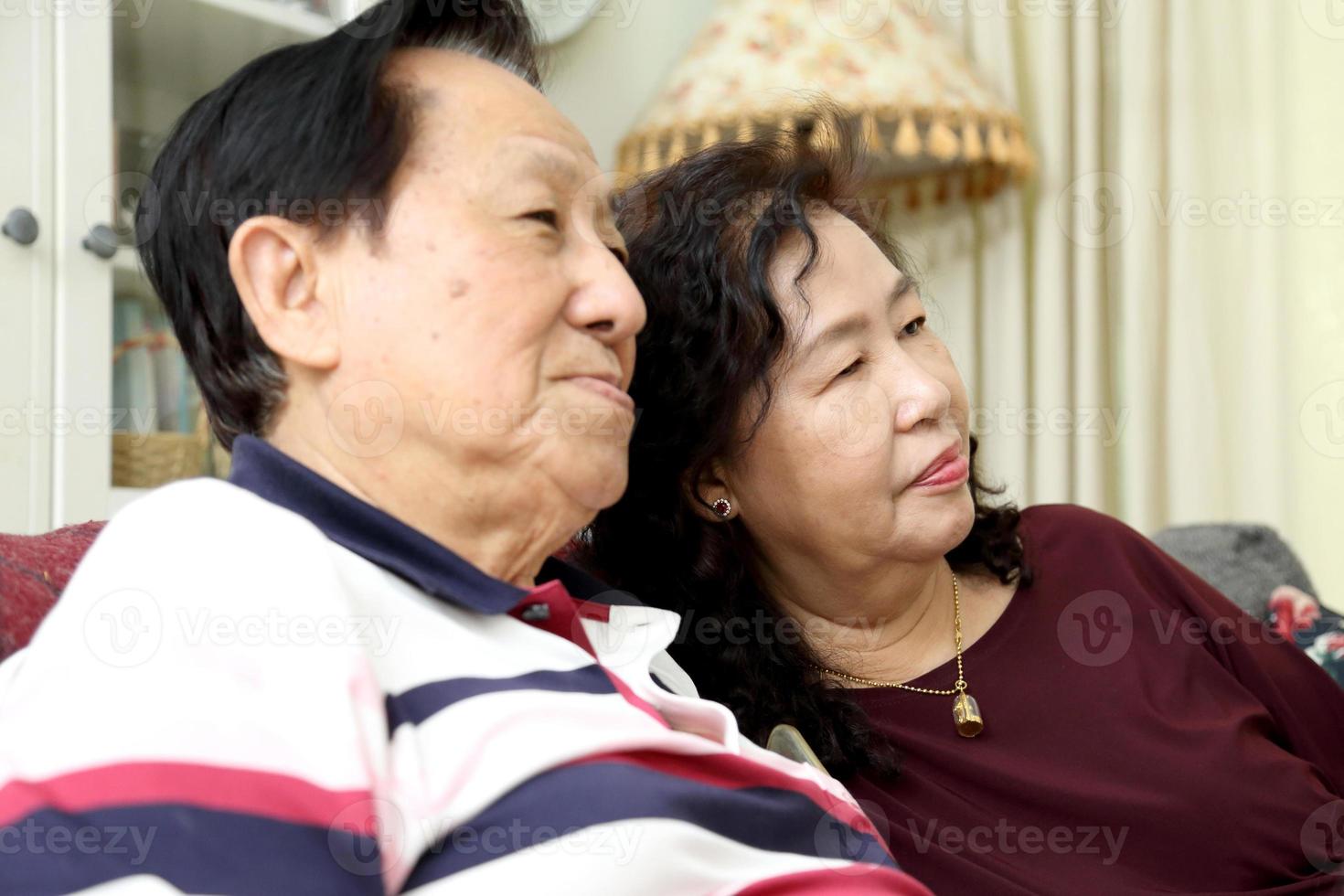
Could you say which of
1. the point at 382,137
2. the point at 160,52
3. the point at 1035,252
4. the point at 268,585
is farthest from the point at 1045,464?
the point at 268,585

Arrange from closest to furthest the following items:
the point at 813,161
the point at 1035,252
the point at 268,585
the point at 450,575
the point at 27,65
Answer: the point at 268,585, the point at 450,575, the point at 813,161, the point at 27,65, the point at 1035,252

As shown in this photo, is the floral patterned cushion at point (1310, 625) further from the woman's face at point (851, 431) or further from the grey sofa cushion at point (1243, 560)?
the woman's face at point (851, 431)

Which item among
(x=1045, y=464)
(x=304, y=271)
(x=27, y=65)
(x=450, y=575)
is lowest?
(x=1045, y=464)

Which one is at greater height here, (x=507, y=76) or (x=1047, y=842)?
(x=507, y=76)

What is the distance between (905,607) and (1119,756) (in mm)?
256

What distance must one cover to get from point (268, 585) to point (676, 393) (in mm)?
638

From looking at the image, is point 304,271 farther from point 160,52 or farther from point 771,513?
point 160,52

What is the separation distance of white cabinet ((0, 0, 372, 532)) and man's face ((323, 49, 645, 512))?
3.94ft

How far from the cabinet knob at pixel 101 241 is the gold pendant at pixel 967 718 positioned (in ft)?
4.84

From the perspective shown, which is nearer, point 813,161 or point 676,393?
point 676,393

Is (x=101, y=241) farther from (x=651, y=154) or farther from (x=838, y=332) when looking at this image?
(x=838, y=332)

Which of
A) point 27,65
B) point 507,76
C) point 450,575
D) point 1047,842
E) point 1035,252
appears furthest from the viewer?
point 1035,252

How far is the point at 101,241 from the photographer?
1.97 meters

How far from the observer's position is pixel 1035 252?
8.76ft
